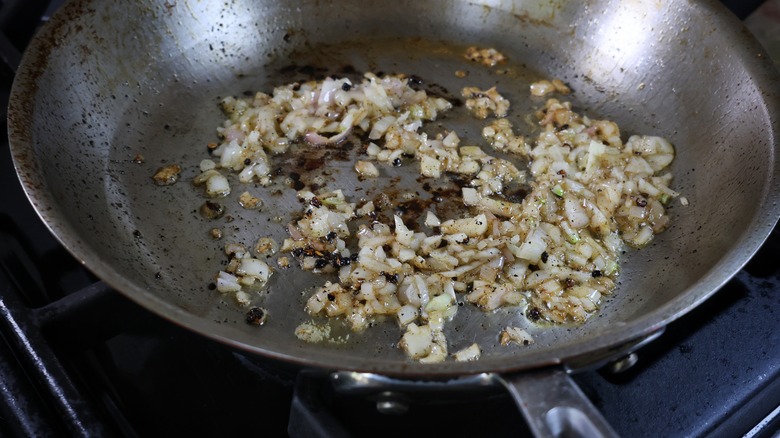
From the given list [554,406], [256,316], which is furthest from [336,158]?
[554,406]

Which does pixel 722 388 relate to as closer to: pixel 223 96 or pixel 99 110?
pixel 223 96

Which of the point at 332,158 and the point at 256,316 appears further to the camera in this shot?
the point at 332,158

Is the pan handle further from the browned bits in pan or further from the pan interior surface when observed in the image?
the browned bits in pan

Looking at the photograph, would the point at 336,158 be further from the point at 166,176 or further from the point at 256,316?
the point at 256,316

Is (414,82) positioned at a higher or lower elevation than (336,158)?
higher

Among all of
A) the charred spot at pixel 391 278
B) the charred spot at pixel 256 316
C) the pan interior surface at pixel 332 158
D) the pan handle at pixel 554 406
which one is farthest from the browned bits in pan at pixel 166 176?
the pan handle at pixel 554 406

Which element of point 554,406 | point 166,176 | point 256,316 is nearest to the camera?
point 554,406

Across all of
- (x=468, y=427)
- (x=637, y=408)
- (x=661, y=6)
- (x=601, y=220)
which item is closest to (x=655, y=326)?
(x=637, y=408)
